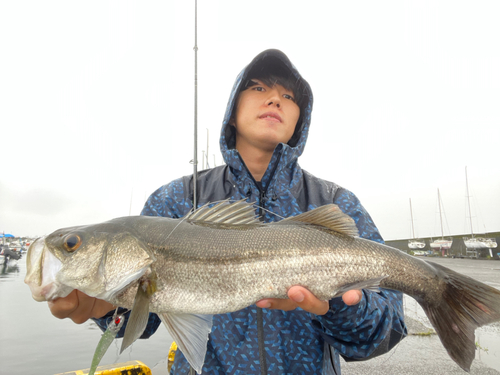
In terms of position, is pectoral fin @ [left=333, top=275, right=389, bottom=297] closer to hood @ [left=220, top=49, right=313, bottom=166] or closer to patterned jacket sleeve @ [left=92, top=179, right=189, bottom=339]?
hood @ [left=220, top=49, right=313, bottom=166]

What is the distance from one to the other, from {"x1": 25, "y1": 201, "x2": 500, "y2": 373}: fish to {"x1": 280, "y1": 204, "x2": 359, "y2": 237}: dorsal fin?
0.24 ft

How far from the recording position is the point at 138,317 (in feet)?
5.95

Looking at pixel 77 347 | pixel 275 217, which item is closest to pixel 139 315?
pixel 275 217

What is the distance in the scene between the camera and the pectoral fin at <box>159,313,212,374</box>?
1875 mm

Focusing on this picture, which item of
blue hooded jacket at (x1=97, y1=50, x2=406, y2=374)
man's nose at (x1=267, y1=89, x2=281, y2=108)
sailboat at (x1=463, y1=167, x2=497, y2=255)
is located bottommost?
sailboat at (x1=463, y1=167, x2=497, y2=255)

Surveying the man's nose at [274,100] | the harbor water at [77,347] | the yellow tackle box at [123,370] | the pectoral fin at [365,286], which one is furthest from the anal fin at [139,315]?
the harbor water at [77,347]

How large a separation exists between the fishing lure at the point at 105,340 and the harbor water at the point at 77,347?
13.2ft

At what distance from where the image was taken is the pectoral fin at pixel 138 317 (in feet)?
5.86

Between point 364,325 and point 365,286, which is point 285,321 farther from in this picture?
point 365,286

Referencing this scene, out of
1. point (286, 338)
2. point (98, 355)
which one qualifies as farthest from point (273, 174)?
point (98, 355)

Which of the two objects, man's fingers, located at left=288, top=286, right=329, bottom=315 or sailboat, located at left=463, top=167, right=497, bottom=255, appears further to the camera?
sailboat, located at left=463, top=167, right=497, bottom=255

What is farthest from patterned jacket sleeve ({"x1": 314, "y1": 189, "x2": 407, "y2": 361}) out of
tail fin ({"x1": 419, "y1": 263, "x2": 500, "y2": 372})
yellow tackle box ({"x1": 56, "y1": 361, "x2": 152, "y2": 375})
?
yellow tackle box ({"x1": 56, "y1": 361, "x2": 152, "y2": 375})

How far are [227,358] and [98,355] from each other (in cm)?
91

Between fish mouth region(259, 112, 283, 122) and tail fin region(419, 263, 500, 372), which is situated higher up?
fish mouth region(259, 112, 283, 122)
